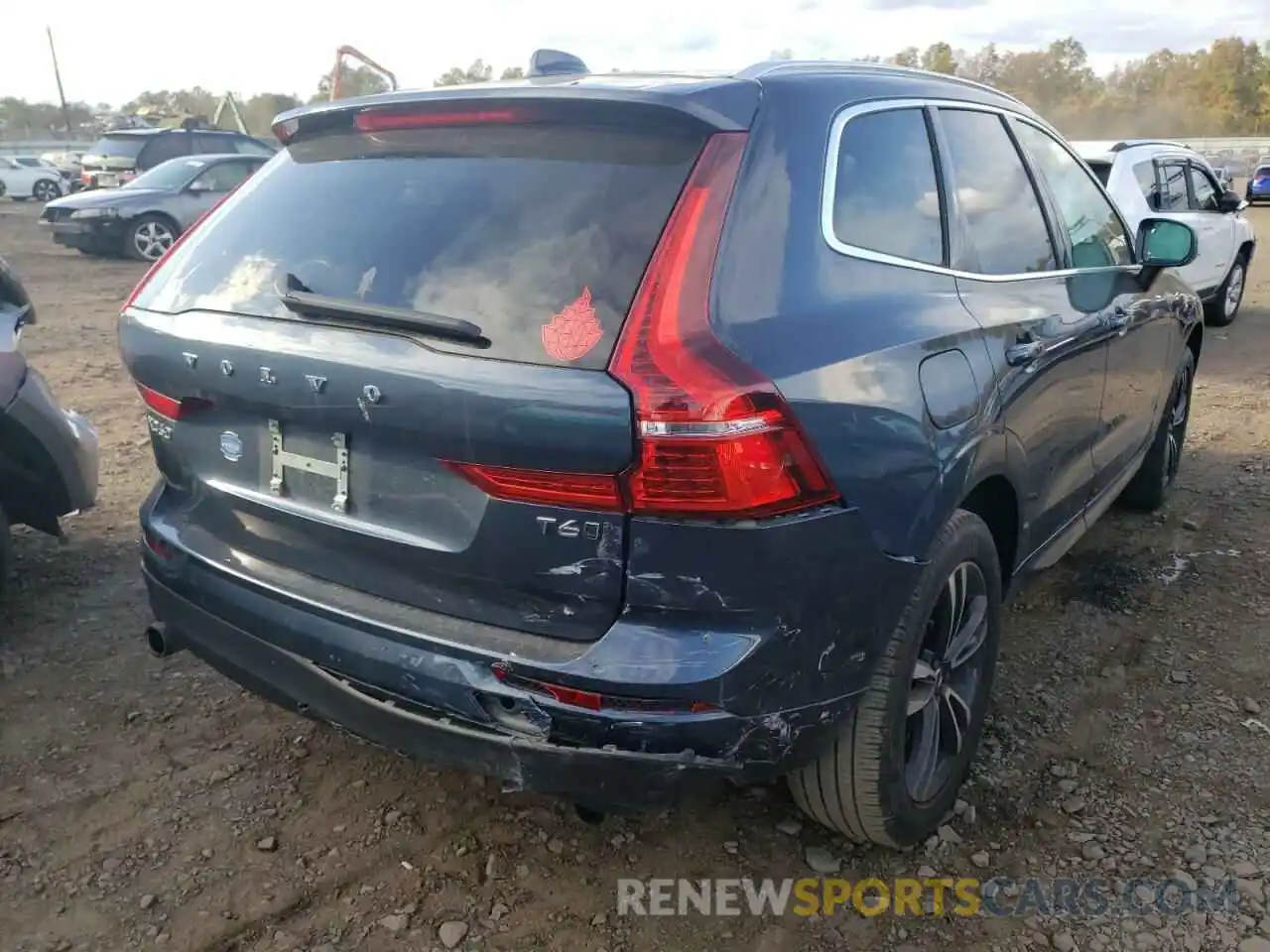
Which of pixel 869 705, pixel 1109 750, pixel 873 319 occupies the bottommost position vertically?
pixel 1109 750

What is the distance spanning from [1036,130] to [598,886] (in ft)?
9.00

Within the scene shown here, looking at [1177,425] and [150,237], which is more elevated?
[1177,425]

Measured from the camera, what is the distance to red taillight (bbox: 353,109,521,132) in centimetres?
222

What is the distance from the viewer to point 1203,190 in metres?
9.52

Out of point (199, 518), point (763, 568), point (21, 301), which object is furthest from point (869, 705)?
point (21, 301)

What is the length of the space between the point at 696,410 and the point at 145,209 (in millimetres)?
13586

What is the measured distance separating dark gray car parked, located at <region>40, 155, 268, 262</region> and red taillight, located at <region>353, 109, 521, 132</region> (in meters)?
12.1

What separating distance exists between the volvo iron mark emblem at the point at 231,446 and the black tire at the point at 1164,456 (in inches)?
151

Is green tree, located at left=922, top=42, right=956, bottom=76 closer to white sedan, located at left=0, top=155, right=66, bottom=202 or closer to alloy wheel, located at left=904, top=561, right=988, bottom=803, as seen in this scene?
white sedan, located at left=0, top=155, right=66, bottom=202

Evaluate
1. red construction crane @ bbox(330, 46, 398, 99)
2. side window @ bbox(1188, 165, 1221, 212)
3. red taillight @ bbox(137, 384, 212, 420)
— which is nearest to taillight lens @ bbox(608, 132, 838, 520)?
red taillight @ bbox(137, 384, 212, 420)

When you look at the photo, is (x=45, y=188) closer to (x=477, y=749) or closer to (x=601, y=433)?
(x=477, y=749)

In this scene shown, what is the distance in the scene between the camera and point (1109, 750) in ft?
10.0

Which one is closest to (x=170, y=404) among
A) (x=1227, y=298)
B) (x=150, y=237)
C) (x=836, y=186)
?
(x=836, y=186)

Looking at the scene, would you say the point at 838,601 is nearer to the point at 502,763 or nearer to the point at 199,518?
the point at 502,763
